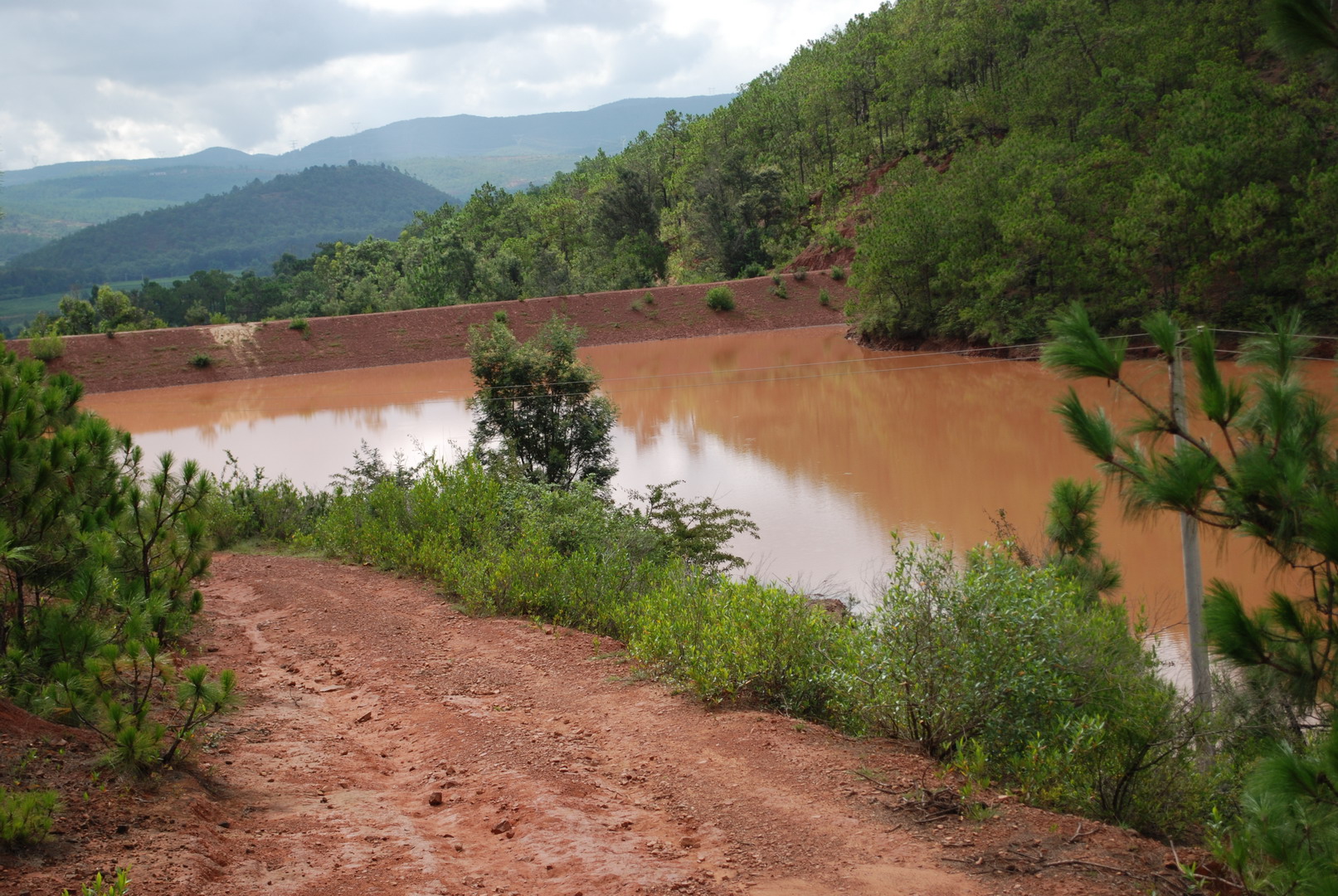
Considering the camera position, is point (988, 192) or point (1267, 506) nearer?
point (1267, 506)

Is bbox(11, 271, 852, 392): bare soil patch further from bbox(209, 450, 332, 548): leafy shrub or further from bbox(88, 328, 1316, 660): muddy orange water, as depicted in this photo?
bbox(209, 450, 332, 548): leafy shrub

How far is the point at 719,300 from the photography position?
43094 mm

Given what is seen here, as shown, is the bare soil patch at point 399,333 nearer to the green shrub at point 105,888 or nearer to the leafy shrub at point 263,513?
the leafy shrub at point 263,513

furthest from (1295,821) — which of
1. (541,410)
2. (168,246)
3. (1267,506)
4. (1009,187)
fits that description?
(168,246)

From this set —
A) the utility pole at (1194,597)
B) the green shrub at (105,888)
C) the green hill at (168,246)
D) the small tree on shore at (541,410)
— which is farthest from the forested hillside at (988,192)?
the green hill at (168,246)

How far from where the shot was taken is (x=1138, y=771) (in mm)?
4117

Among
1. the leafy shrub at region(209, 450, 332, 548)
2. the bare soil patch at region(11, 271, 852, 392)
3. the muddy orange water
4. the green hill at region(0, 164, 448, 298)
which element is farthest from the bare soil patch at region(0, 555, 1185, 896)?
the green hill at region(0, 164, 448, 298)

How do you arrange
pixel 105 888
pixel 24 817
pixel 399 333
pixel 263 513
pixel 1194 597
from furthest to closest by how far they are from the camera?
pixel 399 333, pixel 263 513, pixel 1194 597, pixel 24 817, pixel 105 888

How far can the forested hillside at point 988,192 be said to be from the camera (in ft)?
78.3

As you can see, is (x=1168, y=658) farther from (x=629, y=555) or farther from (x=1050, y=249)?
Answer: (x=1050, y=249)

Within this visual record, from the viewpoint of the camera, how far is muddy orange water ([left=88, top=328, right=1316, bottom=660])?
12672 mm

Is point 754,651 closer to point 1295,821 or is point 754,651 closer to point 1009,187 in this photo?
point 1295,821

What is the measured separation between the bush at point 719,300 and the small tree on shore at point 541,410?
2890 centimetres

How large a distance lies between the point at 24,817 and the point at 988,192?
30.2 metres
